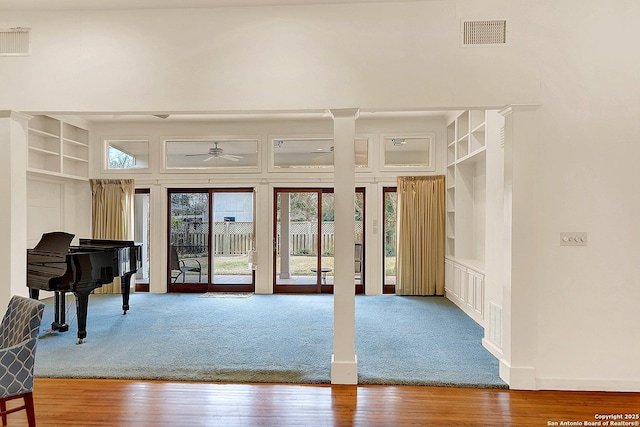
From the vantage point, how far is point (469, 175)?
231 inches

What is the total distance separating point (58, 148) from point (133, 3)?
13.4ft

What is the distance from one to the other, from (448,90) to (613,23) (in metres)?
1.43

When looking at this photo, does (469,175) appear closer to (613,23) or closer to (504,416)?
(613,23)

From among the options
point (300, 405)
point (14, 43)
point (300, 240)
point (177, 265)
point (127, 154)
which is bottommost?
point (300, 405)

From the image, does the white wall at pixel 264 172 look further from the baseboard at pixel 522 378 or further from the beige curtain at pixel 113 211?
the baseboard at pixel 522 378

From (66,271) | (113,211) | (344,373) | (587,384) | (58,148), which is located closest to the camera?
(587,384)

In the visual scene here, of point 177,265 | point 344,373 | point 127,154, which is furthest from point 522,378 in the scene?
point 127,154

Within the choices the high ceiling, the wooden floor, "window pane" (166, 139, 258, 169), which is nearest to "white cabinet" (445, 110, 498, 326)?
the wooden floor

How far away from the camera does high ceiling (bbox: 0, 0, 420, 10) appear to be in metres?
3.07

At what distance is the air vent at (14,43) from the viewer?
10.4 ft

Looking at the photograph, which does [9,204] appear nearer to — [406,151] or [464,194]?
[406,151]

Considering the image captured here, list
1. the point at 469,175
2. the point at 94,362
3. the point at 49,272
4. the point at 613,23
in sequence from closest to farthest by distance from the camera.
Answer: the point at 613,23 < the point at 94,362 < the point at 49,272 < the point at 469,175

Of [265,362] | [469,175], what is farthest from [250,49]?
[469,175]

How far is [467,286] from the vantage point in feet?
17.0
